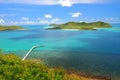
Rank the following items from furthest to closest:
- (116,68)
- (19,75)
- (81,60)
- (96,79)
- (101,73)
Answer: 1. (81,60)
2. (116,68)
3. (101,73)
4. (96,79)
5. (19,75)

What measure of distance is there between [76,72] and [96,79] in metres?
5.09

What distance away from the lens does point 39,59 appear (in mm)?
49656

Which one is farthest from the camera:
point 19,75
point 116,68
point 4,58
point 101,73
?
point 116,68

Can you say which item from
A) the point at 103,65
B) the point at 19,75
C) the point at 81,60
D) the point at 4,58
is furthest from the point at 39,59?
the point at 19,75

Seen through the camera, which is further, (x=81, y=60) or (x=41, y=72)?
(x=81, y=60)

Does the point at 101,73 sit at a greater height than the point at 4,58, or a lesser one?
lesser

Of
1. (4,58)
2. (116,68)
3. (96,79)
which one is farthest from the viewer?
(116,68)

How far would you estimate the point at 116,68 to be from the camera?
137ft

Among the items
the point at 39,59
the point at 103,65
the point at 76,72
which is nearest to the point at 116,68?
the point at 103,65

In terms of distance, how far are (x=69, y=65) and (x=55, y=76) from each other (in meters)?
29.7

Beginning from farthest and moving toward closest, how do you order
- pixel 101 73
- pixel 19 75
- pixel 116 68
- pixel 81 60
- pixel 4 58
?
pixel 81 60 < pixel 116 68 < pixel 101 73 < pixel 4 58 < pixel 19 75

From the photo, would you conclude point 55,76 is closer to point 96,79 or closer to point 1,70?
point 1,70

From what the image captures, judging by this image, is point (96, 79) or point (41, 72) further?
point (96, 79)

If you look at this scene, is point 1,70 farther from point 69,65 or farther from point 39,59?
point 39,59
